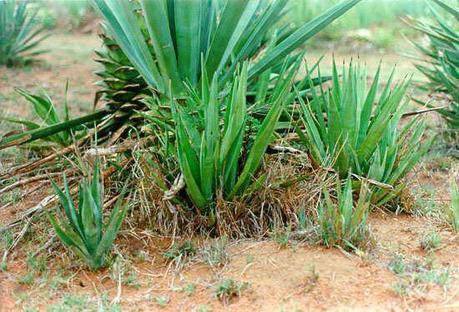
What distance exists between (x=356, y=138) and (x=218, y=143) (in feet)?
2.41

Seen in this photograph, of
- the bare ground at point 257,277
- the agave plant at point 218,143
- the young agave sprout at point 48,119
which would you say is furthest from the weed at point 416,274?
the young agave sprout at point 48,119

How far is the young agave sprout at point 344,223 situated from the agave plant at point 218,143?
0.33m

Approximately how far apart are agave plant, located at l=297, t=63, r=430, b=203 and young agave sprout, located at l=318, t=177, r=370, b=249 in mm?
357

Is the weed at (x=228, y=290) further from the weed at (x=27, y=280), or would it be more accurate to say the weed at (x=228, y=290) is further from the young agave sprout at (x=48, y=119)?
the young agave sprout at (x=48, y=119)

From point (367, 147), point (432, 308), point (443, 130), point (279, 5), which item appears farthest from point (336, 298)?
point (443, 130)

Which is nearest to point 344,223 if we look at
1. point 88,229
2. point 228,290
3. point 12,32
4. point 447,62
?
point 228,290

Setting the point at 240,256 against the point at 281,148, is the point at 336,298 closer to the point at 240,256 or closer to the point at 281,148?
Result: the point at 240,256

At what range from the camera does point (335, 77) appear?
132 inches

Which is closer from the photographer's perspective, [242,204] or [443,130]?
[242,204]

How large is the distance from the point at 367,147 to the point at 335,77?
354 mm

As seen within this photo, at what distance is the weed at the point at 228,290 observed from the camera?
8.44 ft

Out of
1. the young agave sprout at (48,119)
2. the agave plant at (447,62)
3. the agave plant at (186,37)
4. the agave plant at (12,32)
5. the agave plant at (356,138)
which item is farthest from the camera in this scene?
the agave plant at (12,32)

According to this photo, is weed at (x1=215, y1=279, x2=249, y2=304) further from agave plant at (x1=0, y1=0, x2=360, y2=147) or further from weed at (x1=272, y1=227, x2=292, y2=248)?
agave plant at (x1=0, y1=0, x2=360, y2=147)

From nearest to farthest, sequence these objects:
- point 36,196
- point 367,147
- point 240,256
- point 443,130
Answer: point 240,256, point 367,147, point 36,196, point 443,130
